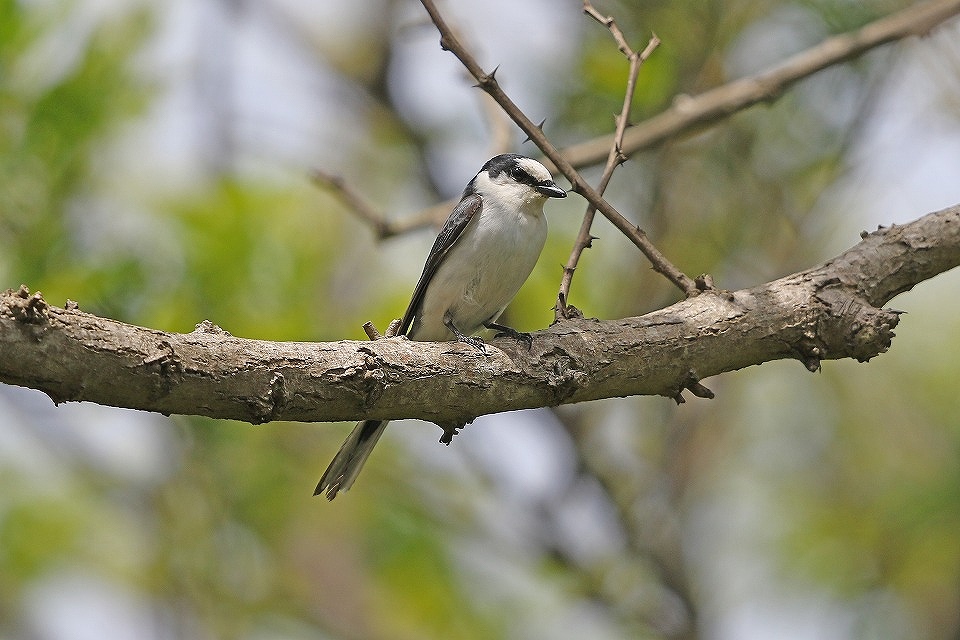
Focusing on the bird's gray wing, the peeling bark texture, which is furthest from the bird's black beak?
the peeling bark texture

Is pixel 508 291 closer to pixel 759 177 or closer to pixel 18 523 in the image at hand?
pixel 759 177

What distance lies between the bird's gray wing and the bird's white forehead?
273mm

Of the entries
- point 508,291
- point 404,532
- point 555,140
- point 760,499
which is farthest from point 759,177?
point 404,532

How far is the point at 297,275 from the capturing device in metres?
4.45

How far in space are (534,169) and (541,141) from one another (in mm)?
1502

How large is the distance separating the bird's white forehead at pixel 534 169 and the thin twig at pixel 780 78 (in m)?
0.26

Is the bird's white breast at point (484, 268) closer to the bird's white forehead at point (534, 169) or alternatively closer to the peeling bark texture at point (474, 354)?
the bird's white forehead at point (534, 169)

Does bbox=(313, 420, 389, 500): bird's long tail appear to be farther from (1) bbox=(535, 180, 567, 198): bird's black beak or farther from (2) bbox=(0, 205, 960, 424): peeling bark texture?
(1) bbox=(535, 180, 567, 198): bird's black beak

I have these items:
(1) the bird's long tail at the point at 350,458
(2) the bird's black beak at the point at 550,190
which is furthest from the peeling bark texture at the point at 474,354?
(2) the bird's black beak at the point at 550,190

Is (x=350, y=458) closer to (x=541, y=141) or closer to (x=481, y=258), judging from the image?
(x=481, y=258)

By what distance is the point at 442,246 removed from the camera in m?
4.20

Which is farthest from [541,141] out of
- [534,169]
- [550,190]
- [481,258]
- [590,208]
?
[534,169]

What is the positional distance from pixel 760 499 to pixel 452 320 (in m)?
3.64

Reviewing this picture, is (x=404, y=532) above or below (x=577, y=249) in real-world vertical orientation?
above
